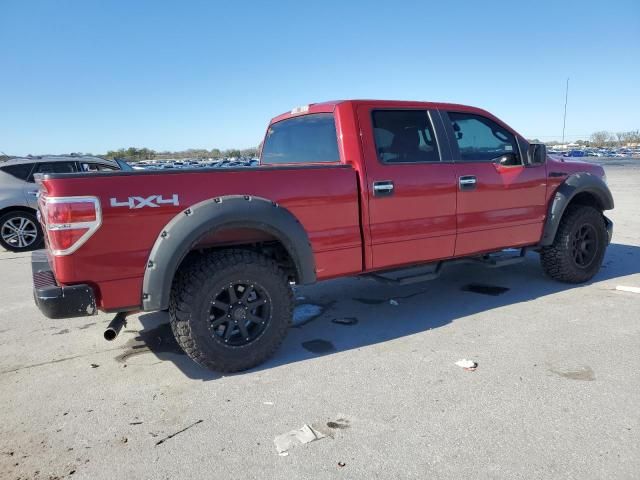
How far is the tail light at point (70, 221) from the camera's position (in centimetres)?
278

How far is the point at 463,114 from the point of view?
15.3 feet

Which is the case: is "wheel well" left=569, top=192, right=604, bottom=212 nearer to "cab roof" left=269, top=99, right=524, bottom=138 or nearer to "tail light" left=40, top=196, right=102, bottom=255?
"cab roof" left=269, top=99, right=524, bottom=138

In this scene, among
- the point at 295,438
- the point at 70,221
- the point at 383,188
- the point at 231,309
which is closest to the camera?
the point at 295,438

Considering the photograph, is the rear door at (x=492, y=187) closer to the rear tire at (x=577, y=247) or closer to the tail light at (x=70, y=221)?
the rear tire at (x=577, y=247)

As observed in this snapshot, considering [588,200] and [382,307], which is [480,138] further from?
[382,307]

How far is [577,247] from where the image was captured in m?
5.37

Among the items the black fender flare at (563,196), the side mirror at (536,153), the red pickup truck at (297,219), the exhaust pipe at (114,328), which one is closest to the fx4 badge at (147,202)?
the red pickup truck at (297,219)

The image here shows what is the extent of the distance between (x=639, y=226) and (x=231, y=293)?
9063mm

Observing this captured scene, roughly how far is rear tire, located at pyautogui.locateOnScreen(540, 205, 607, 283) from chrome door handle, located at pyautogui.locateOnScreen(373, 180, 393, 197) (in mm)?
2466

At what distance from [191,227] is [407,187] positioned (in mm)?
1835

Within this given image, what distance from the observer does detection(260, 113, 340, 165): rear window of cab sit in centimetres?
412

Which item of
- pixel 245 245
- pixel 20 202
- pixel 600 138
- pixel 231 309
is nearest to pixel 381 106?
pixel 245 245

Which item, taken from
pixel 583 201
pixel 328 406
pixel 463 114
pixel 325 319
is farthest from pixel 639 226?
pixel 328 406

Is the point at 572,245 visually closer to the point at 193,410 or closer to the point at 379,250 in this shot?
the point at 379,250
